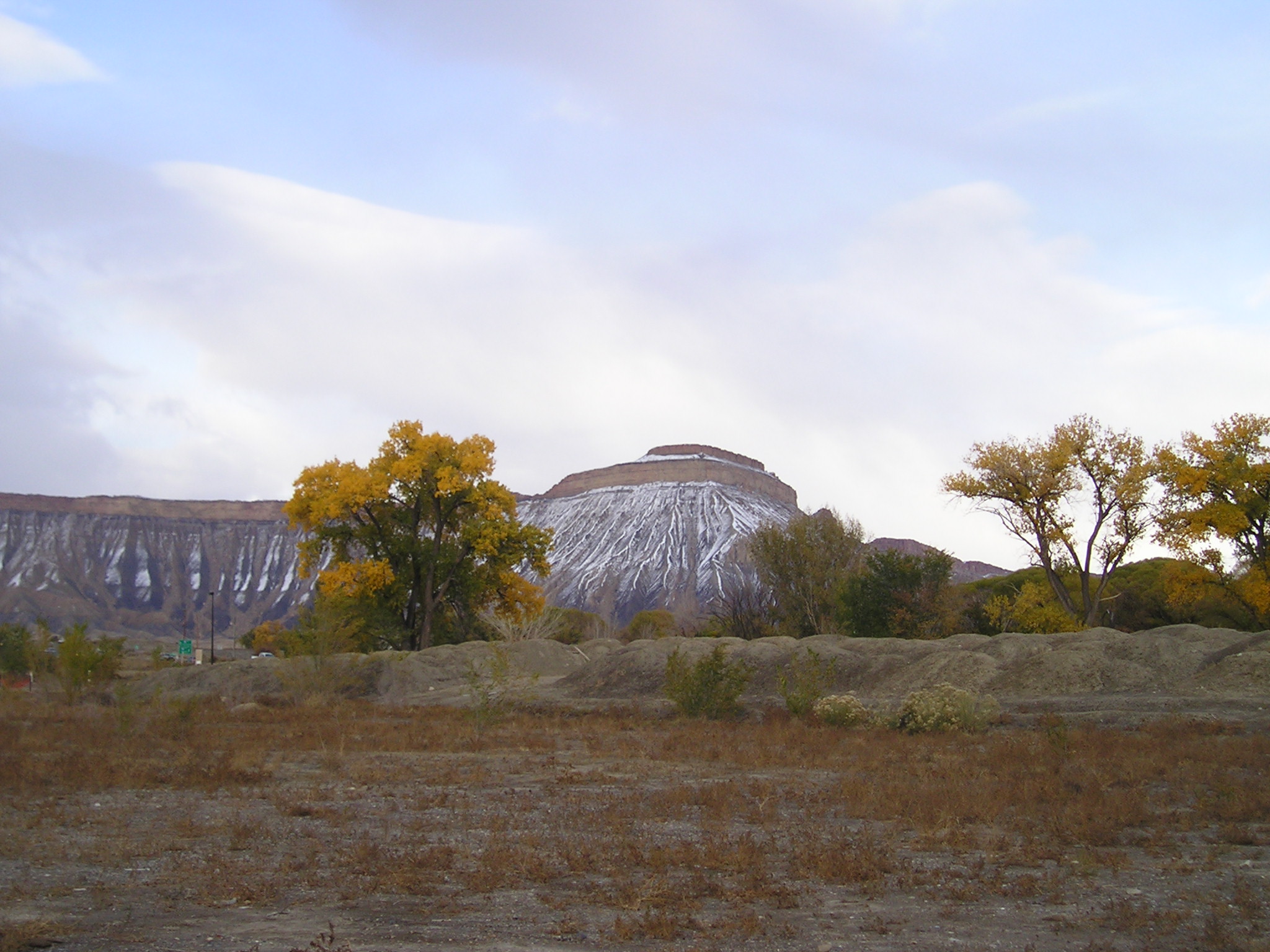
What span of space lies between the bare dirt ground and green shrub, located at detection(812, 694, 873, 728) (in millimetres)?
3629

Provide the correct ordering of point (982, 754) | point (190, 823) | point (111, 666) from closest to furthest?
point (190, 823) → point (982, 754) → point (111, 666)

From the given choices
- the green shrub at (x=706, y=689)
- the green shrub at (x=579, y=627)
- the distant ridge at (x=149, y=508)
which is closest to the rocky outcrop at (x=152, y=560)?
the distant ridge at (x=149, y=508)

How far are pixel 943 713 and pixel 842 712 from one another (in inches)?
82.2

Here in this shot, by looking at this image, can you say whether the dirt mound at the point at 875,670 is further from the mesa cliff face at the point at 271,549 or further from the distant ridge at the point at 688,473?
the distant ridge at the point at 688,473

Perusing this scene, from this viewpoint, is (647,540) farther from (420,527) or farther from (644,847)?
(644,847)

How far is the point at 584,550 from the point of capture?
551ft

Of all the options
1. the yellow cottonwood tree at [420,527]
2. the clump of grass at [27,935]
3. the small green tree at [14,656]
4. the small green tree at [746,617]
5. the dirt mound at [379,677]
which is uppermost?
the yellow cottonwood tree at [420,527]

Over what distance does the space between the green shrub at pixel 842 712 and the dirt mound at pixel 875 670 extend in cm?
133

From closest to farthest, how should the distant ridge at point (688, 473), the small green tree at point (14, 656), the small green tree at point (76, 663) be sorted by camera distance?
the small green tree at point (76, 663), the small green tree at point (14, 656), the distant ridge at point (688, 473)

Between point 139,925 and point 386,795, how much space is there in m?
5.53

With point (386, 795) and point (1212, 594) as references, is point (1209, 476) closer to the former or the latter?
point (1212, 594)

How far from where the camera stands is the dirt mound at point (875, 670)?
2491cm

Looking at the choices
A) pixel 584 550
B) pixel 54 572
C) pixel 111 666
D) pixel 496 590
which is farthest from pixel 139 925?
pixel 54 572

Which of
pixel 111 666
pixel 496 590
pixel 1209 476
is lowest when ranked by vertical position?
pixel 111 666
